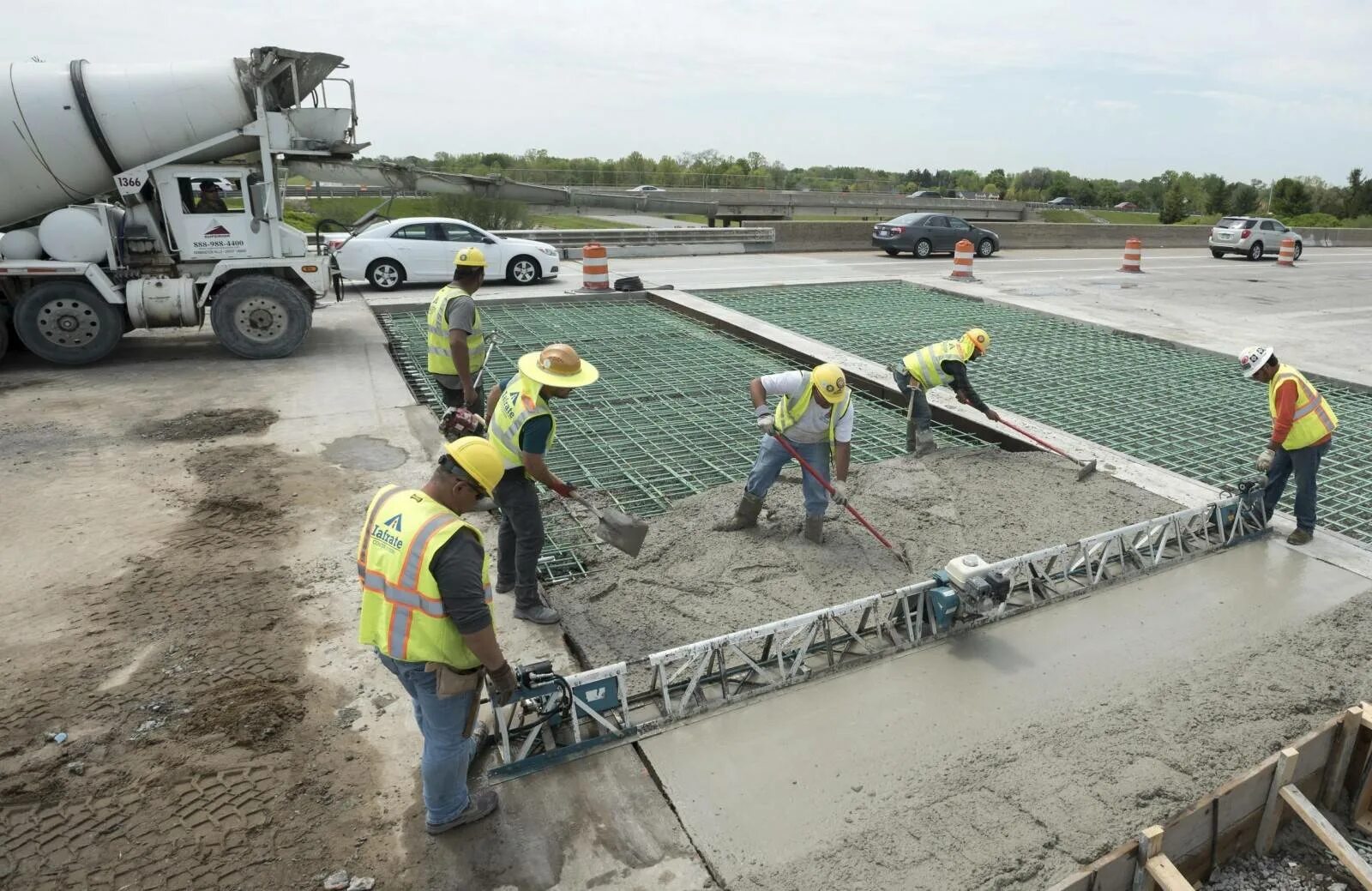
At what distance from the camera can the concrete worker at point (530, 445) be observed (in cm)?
426

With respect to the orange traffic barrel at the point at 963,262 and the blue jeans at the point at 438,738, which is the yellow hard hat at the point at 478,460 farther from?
the orange traffic barrel at the point at 963,262

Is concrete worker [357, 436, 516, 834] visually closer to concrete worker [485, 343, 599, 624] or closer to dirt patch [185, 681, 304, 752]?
dirt patch [185, 681, 304, 752]

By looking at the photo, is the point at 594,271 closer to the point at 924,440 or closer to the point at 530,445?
the point at 924,440

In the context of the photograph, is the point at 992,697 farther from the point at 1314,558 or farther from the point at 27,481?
the point at 27,481

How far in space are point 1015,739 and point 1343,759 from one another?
4.95 feet

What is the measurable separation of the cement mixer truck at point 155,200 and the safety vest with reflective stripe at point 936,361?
7.07 m

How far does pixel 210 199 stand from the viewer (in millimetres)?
9312

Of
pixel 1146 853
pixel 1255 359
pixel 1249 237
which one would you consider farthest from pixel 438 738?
pixel 1249 237

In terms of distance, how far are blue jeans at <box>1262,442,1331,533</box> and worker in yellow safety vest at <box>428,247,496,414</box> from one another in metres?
5.61

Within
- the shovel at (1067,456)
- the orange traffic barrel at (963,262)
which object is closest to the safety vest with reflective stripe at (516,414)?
the shovel at (1067,456)

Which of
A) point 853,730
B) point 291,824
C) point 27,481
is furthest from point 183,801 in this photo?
point 27,481

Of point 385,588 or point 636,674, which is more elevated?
point 385,588

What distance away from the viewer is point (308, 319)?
9977 mm

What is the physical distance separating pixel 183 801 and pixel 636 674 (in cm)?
196
